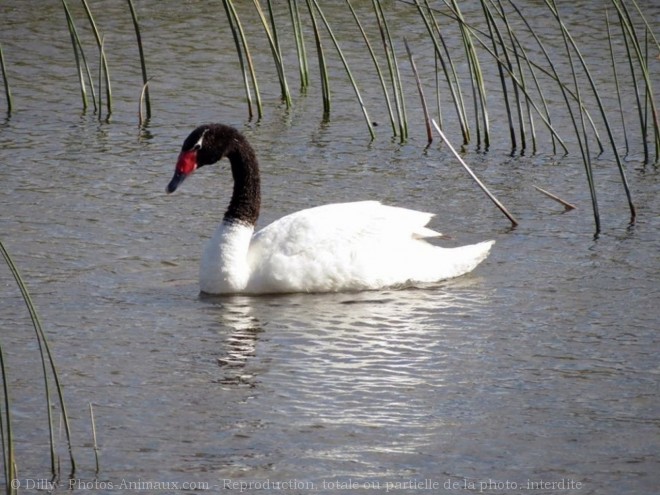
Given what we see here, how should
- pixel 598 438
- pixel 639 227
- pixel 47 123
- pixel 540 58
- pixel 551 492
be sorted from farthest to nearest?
pixel 540 58
pixel 47 123
pixel 639 227
pixel 598 438
pixel 551 492

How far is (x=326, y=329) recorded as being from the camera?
8133 mm

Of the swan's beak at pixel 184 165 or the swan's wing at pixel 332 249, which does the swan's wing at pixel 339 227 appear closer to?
the swan's wing at pixel 332 249

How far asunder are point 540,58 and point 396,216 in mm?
7059

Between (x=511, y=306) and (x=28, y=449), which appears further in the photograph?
(x=511, y=306)

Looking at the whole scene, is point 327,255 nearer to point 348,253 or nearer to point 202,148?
point 348,253

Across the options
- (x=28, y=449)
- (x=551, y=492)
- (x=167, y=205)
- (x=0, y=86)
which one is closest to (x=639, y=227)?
(x=167, y=205)

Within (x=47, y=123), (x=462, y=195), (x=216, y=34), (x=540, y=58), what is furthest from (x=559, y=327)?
(x=216, y=34)

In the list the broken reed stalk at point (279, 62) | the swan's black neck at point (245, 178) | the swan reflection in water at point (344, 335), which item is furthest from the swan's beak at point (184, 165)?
the broken reed stalk at point (279, 62)


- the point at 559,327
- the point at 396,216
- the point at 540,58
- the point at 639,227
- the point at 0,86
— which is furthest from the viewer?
the point at 540,58

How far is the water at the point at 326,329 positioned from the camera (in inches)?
242

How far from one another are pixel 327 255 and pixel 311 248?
0.11m

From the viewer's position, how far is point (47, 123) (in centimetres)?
1327

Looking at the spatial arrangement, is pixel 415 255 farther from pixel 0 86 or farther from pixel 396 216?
pixel 0 86

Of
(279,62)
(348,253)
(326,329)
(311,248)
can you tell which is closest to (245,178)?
(311,248)
